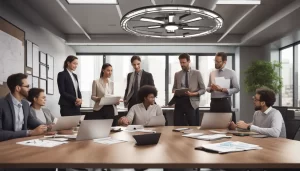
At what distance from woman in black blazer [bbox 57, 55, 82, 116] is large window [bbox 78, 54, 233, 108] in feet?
19.5

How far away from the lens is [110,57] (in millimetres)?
10180

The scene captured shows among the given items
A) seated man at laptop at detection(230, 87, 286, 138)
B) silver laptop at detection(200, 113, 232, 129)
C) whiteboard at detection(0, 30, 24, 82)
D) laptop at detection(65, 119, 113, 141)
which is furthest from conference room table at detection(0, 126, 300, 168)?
whiteboard at detection(0, 30, 24, 82)

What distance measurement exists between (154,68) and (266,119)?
7.48 meters

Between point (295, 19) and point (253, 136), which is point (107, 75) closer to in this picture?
point (253, 136)

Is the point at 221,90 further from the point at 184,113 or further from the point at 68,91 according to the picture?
the point at 68,91

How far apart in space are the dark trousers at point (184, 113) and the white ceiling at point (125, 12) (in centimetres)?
207

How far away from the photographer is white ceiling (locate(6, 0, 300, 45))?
19.0 ft

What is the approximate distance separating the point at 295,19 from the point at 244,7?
101cm

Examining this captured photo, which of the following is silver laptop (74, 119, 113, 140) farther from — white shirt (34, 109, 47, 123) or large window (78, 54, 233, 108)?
large window (78, 54, 233, 108)

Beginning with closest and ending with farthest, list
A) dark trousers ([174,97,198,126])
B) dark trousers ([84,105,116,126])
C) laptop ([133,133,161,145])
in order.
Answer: laptop ([133,133,161,145]) < dark trousers ([174,97,198,126]) < dark trousers ([84,105,116,126])

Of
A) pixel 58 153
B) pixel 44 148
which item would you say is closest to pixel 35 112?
pixel 44 148

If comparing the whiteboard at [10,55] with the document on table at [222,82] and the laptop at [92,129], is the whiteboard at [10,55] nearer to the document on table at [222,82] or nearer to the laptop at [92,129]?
the laptop at [92,129]

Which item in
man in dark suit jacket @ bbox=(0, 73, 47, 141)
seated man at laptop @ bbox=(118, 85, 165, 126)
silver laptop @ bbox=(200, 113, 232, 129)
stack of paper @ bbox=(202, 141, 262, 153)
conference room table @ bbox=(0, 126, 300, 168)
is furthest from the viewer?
seated man at laptop @ bbox=(118, 85, 165, 126)

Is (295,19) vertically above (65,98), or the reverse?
(295,19)
